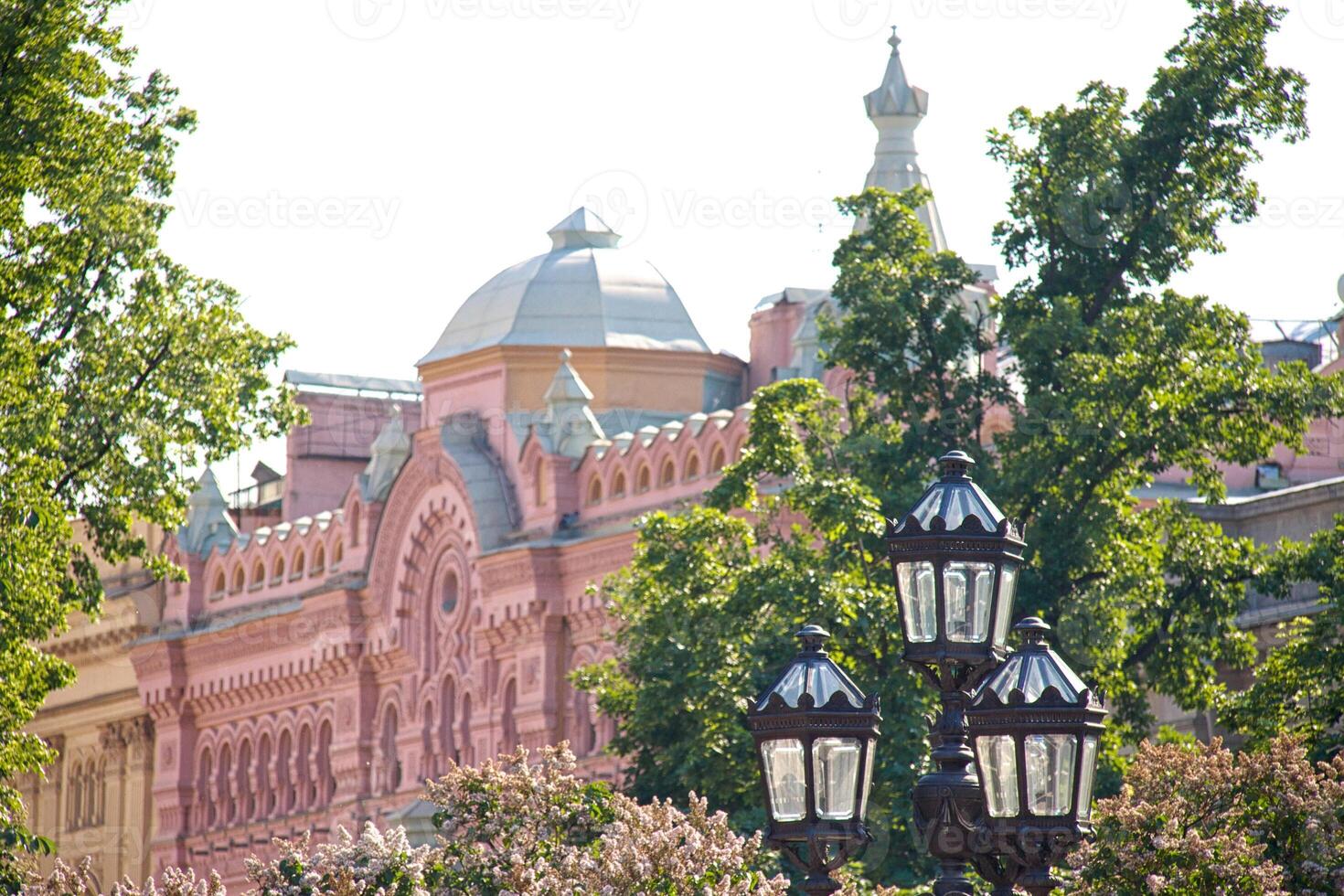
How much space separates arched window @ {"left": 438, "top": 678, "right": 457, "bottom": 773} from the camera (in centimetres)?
5938

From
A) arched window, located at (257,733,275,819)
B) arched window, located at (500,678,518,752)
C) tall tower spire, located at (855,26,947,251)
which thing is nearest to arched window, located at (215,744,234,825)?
arched window, located at (257,733,275,819)

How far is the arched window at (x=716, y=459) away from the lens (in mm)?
51125

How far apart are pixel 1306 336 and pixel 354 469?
2297 centimetres

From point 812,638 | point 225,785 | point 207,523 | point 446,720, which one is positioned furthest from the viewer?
point 207,523

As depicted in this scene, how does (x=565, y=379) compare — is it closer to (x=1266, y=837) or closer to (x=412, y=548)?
(x=412, y=548)

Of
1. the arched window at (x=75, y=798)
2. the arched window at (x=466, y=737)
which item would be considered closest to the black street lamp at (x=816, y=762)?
the arched window at (x=466, y=737)

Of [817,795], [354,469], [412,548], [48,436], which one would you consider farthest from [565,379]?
[817,795]

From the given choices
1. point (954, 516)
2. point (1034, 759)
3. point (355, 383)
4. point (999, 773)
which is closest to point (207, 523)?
point (355, 383)

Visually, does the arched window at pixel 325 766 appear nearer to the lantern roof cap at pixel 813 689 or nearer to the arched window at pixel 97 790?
the arched window at pixel 97 790

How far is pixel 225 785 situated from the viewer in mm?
69750

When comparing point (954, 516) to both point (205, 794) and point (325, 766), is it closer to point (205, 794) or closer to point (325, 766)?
point (325, 766)

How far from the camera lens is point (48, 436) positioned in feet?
94.6

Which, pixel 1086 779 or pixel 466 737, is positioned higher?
pixel 466 737

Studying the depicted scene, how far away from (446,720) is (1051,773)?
4376 cm
